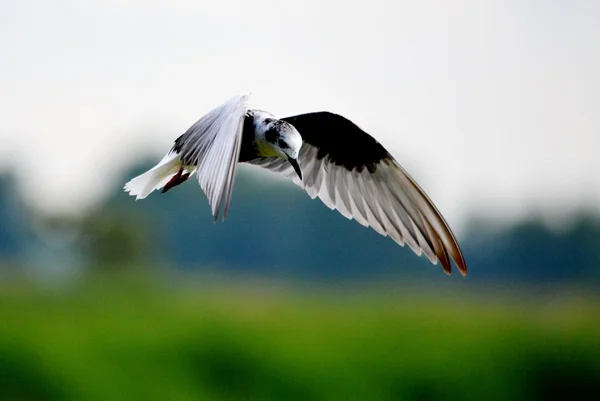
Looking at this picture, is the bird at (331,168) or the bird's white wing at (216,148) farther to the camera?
the bird at (331,168)

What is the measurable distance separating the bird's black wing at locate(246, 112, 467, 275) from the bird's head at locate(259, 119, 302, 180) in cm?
29

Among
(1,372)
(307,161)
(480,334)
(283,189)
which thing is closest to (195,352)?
(1,372)

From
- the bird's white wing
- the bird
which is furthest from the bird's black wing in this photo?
the bird's white wing

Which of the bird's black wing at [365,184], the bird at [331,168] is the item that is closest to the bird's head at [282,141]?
the bird at [331,168]

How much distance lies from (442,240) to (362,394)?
391 centimetres

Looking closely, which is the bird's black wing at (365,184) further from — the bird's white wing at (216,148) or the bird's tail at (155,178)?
the bird's white wing at (216,148)

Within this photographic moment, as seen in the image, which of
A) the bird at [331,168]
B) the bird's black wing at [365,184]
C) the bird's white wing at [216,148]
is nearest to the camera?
the bird's white wing at [216,148]

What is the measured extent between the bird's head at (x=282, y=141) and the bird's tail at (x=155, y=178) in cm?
29

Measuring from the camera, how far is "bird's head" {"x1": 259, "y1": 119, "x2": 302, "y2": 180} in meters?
2.35

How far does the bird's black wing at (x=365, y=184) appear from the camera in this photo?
8.50ft

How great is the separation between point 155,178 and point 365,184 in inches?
19.2

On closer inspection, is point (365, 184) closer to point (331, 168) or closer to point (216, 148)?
point (331, 168)

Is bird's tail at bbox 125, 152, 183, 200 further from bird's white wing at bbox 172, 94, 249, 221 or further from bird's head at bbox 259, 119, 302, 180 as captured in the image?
bird's head at bbox 259, 119, 302, 180

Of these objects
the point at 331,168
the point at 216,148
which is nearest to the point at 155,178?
the point at 331,168
